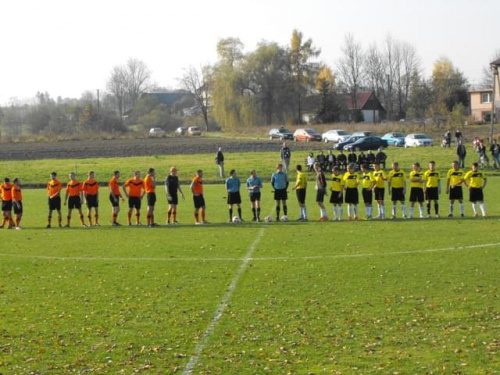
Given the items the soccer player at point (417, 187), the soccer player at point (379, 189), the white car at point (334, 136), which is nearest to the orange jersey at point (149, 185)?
the soccer player at point (379, 189)

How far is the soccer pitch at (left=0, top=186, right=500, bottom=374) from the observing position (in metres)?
9.95

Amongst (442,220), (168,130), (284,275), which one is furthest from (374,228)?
(168,130)

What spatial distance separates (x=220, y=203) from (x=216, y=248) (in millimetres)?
12978

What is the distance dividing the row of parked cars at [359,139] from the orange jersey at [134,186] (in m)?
34.2

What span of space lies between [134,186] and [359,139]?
37.2m

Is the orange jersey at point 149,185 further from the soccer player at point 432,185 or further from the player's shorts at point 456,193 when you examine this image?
the player's shorts at point 456,193

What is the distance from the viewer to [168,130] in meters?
122

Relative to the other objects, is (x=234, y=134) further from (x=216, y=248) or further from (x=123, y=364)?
(x=123, y=364)

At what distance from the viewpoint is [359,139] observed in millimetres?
59844

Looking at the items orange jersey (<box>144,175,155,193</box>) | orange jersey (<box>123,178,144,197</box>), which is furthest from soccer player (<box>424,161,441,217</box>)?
orange jersey (<box>123,178,144,197</box>)

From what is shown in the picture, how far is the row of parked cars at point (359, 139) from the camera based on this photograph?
59125mm

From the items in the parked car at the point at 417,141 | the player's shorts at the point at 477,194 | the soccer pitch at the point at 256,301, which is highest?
the parked car at the point at 417,141

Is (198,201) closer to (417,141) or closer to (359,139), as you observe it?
(359,139)

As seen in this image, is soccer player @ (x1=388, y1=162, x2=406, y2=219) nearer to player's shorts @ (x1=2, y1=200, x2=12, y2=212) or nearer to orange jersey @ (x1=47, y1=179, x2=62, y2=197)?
orange jersey @ (x1=47, y1=179, x2=62, y2=197)
